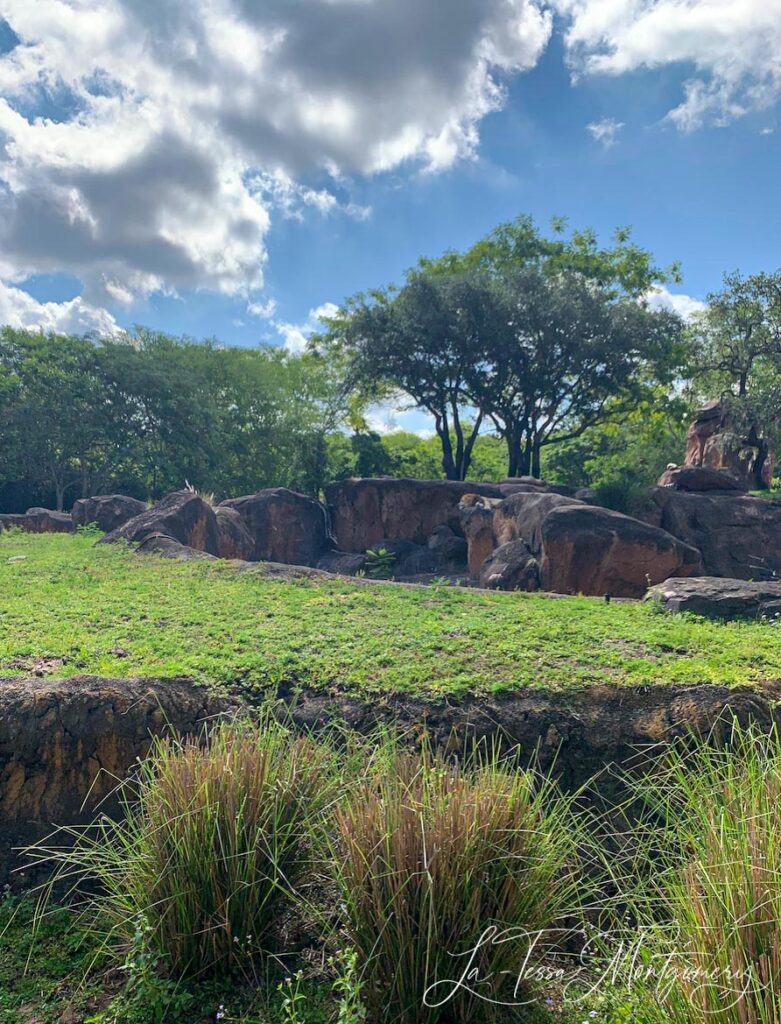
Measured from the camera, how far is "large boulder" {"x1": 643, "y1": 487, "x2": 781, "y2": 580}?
16484mm

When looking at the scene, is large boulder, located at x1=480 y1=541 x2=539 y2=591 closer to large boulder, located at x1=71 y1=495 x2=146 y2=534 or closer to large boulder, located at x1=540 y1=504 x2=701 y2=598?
large boulder, located at x1=540 y1=504 x2=701 y2=598

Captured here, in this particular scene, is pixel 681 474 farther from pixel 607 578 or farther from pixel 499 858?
pixel 499 858

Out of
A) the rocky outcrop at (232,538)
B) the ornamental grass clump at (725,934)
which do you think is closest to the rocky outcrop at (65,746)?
the ornamental grass clump at (725,934)

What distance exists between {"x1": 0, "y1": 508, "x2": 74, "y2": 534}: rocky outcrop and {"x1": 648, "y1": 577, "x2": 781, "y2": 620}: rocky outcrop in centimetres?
1621

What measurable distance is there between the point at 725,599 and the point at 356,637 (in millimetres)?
4370

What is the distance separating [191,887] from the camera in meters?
2.83

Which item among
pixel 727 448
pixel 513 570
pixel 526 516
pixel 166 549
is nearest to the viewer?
pixel 166 549

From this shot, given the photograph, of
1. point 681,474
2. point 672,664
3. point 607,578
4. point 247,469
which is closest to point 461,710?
point 672,664

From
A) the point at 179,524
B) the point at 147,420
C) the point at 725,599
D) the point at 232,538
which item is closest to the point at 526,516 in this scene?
the point at 232,538

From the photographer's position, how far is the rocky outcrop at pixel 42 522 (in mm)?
19031

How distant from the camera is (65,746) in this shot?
3957mm

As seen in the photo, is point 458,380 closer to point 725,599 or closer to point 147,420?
point 147,420

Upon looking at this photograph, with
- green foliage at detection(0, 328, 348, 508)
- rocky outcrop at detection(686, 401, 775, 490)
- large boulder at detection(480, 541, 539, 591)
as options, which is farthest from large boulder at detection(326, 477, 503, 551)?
rocky outcrop at detection(686, 401, 775, 490)

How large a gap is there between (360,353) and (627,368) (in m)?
9.29
